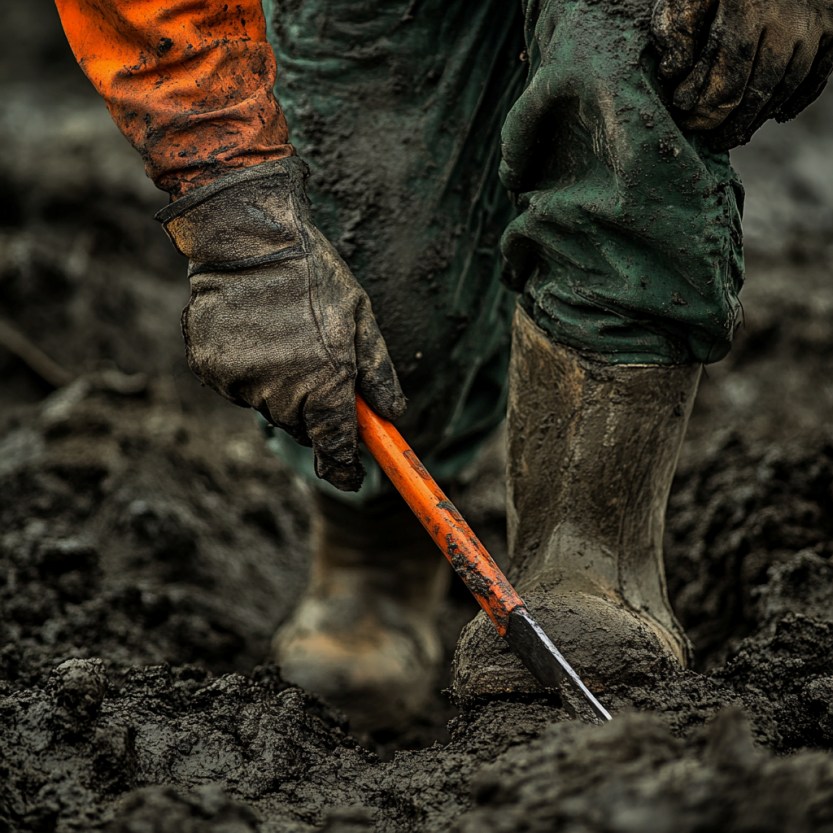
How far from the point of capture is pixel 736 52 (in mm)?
1506

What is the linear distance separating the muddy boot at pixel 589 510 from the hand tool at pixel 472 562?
0.14ft

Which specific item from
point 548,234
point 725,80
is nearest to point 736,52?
point 725,80

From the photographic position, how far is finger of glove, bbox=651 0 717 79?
153cm

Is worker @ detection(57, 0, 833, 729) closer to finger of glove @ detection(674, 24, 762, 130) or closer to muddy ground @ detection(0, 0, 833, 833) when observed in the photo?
finger of glove @ detection(674, 24, 762, 130)

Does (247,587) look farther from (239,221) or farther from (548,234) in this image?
(548,234)

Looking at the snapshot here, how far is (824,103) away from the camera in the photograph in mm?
6574

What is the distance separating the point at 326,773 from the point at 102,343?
2783mm

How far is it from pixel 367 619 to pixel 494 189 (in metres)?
1.14

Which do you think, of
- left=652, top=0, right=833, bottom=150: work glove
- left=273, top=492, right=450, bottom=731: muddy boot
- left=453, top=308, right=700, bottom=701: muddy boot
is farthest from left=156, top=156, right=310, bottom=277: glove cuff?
left=273, top=492, right=450, bottom=731: muddy boot

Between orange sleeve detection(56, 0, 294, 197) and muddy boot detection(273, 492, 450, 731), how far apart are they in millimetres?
1105

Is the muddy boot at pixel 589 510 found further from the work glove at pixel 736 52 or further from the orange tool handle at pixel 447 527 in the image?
the work glove at pixel 736 52

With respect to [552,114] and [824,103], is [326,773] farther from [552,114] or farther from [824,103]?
[824,103]

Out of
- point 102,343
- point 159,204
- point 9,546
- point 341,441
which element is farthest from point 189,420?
point 341,441

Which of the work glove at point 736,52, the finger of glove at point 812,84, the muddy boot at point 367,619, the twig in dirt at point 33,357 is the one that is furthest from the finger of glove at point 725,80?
the twig in dirt at point 33,357
